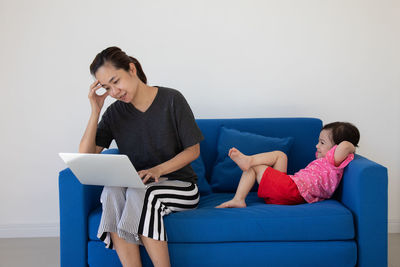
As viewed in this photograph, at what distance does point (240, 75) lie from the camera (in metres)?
2.97

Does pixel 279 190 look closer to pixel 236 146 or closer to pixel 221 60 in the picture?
pixel 236 146

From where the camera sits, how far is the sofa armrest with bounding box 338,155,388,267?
1941 millimetres

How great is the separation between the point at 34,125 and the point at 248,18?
1722 mm

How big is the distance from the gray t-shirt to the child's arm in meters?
0.72

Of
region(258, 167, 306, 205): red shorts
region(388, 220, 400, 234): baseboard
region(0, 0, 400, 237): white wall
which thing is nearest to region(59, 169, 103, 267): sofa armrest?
region(258, 167, 306, 205): red shorts

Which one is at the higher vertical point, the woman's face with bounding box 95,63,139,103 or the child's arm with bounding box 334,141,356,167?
the woman's face with bounding box 95,63,139,103

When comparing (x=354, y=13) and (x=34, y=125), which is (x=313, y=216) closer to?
(x=354, y=13)

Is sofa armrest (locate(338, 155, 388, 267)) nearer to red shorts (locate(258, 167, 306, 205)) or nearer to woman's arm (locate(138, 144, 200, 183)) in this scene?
red shorts (locate(258, 167, 306, 205))

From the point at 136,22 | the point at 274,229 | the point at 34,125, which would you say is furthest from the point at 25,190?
the point at 274,229

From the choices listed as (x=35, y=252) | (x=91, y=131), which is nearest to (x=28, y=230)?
(x=35, y=252)

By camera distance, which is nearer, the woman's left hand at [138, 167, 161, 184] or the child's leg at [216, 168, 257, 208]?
the woman's left hand at [138, 167, 161, 184]

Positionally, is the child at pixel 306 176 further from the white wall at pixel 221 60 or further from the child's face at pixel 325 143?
the white wall at pixel 221 60

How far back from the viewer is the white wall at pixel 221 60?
292 centimetres

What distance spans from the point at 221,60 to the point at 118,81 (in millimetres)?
1151
